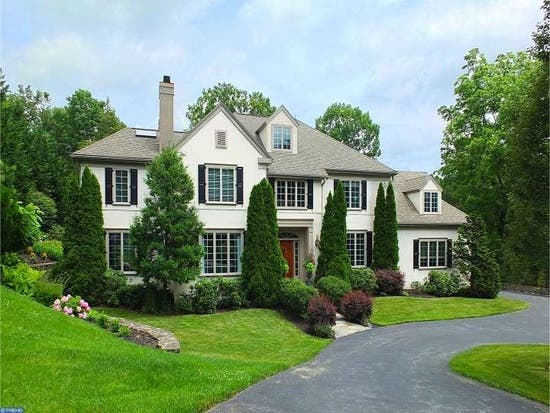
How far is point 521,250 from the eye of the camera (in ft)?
36.3

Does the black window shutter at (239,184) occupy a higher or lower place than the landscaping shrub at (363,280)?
higher

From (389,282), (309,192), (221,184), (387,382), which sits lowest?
(387,382)

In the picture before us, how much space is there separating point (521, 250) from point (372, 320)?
812 cm

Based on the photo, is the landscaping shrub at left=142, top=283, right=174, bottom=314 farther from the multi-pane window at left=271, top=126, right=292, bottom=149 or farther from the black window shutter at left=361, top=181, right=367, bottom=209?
the black window shutter at left=361, top=181, right=367, bottom=209

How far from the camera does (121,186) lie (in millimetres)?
19297

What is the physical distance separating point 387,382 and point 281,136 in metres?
16.3

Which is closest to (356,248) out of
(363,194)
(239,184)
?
(363,194)

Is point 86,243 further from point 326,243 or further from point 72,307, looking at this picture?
point 326,243

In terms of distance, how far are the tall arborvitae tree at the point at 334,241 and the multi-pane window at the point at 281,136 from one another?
4.25 meters

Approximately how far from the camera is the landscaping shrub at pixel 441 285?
77.8ft

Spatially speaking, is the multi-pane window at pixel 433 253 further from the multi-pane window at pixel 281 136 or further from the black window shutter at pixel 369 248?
the multi-pane window at pixel 281 136

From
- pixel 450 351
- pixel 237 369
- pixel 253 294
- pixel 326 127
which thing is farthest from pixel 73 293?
pixel 326 127

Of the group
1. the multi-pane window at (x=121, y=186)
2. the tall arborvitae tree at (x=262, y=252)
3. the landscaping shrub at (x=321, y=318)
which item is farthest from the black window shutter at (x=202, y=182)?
the landscaping shrub at (x=321, y=318)

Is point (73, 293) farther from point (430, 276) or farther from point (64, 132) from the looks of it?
point (64, 132)
